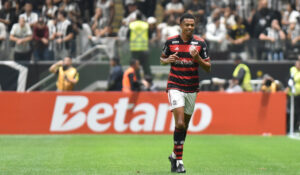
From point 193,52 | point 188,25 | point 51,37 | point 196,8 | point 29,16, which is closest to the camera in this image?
point 193,52

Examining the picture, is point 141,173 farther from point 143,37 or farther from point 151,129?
point 143,37

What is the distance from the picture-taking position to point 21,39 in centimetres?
2167

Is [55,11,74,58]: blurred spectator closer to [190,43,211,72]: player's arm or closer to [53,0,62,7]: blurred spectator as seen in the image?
[53,0,62,7]: blurred spectator

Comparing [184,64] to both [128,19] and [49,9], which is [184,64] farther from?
[49,9]

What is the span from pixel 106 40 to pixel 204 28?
415 centimetres

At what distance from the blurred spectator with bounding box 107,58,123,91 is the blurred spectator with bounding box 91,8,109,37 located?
244 centimetres

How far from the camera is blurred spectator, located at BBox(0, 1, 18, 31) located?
22688 millimetres

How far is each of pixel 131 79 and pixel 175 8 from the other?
184 inches

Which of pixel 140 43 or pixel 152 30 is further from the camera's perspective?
pixel 152 30

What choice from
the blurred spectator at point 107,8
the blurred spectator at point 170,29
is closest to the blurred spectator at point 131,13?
the blurred spectator at point 107,8

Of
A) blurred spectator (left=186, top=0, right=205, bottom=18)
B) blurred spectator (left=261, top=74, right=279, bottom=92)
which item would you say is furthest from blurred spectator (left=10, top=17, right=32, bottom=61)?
blurred spectator (left=261, top=74, right=279, bottom=92)

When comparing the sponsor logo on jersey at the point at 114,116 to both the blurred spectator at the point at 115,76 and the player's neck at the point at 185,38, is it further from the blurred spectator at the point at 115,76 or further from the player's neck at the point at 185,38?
the player's neck at the point at 185,38

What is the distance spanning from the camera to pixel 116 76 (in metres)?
21.2

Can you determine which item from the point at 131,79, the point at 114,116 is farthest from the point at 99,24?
the point at 114,116
